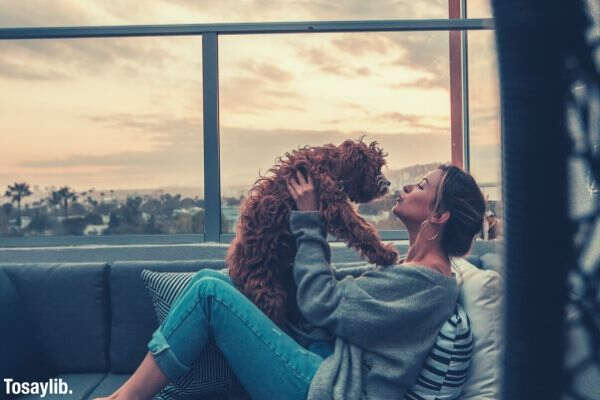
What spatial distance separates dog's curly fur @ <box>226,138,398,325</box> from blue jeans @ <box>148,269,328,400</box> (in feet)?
0.28

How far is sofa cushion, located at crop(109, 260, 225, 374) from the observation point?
2045 mm

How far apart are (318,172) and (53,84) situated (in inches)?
63.1

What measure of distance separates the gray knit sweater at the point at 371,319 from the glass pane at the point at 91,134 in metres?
1.23

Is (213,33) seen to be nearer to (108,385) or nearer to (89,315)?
(89,315)

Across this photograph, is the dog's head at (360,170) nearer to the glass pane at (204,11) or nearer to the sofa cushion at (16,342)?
the glass pane at (204,11)

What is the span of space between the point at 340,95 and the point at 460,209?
110 centimetres

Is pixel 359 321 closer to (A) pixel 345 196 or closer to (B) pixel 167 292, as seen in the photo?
(A) pixel 345 196

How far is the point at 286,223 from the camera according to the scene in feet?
5.40

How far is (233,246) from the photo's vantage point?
170 centimetres

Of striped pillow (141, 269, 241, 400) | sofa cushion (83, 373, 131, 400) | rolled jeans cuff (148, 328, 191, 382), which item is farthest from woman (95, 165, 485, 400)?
sofa cushion (83, 373, 131, 400)

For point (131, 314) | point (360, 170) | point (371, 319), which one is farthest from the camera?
point (131, 314)

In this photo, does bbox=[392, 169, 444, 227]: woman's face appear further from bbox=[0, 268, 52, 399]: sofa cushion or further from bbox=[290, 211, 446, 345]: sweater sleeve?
bbox=[0, 268, 52, 399]: sofa cushion

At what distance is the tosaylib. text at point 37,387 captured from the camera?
1824mm

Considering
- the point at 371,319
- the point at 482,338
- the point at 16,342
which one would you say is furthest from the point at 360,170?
the point at 16,342
